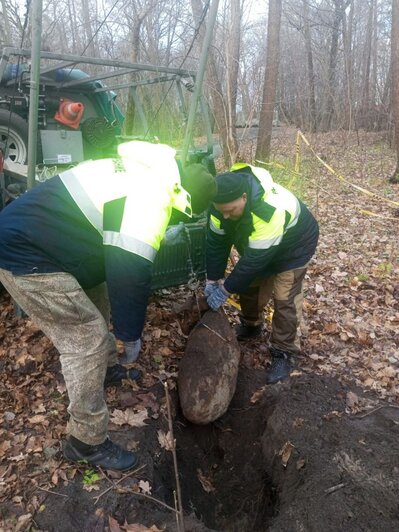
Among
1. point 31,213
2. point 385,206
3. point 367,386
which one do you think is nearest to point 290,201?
point 367,386

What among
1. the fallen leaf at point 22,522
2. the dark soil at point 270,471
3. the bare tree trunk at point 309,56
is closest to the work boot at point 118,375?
the dark soil at point 270,471

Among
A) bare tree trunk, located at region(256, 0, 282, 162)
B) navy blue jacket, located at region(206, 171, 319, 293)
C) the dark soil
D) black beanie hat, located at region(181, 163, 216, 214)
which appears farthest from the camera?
bare tree trunk, located at region(256, 0, 282, 162)

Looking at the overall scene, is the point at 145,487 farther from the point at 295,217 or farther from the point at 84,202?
the point at 295,217

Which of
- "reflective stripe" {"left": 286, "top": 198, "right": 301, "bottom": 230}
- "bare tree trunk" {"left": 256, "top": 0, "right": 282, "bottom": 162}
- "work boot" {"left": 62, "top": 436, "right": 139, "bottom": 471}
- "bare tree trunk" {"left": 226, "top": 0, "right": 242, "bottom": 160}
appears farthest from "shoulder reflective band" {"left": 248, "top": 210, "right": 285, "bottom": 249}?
"bare tree trunk" {"left": 256, "top": 0, "right": 282, "bottom": 162}

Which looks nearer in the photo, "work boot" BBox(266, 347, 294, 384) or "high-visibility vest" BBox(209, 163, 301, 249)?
"high-visibility vest" BBox(209, 163, 301, 249)

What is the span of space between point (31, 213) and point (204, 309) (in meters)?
2.11

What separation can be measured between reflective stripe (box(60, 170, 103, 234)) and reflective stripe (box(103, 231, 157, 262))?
0.16m

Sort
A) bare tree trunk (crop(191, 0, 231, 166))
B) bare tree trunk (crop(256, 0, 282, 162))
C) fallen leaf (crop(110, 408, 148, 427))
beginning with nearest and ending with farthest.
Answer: fallen leaf (crop(110, 408, 148, 427)) → bare tree trunk (crop(191, 0, 231, 166)) → bare tree trunk (crop(256, 0, 282, 162))

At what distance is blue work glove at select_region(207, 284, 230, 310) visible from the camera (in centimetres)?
400

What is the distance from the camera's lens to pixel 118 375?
12.5 feet

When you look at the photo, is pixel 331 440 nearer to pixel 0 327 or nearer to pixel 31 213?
pixel 31 213

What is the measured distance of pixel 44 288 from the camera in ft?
8.61

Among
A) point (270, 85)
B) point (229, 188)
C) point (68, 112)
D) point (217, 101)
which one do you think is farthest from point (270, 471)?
point (270, 85)

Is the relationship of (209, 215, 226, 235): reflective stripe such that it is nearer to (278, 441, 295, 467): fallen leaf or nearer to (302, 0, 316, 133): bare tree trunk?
(278, 441, 295, 467): fallen leaf
